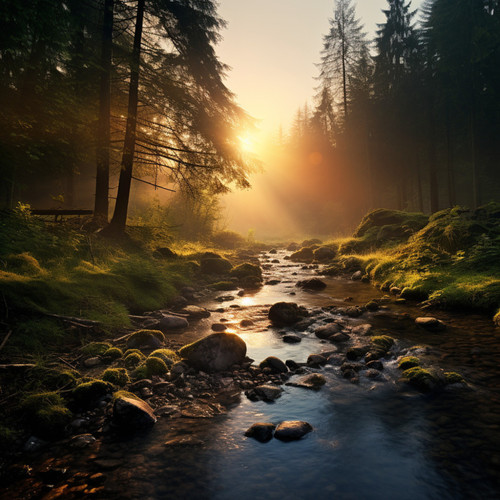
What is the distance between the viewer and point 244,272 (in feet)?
46.2

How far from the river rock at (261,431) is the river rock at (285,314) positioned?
4.12m

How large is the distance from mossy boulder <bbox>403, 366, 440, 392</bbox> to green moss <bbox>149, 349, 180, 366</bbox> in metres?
3.48

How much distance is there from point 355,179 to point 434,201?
1440 cm

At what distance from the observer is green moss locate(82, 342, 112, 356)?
5047mm

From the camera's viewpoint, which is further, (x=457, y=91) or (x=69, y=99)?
(x=457, y=91)

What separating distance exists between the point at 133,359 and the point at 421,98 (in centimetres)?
2990

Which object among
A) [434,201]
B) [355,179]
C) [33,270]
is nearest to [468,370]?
[33,270]

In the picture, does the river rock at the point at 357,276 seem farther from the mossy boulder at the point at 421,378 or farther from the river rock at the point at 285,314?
the mossy boulder at the point at 421,378

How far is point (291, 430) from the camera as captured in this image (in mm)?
3436

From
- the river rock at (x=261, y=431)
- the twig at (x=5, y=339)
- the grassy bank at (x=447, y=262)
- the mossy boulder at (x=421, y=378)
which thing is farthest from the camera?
the grassy bank at (x=447, y=262)

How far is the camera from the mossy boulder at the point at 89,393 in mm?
3770

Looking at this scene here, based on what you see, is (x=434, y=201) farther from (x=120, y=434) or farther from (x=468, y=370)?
(x=120, y=434)

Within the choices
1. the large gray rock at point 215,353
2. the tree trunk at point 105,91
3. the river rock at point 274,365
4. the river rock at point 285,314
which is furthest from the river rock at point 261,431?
the tree trunk at point 105,91

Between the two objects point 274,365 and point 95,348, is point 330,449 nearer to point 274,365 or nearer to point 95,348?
point 274,365
